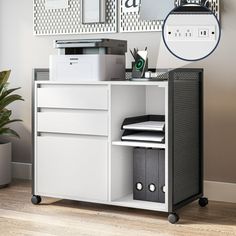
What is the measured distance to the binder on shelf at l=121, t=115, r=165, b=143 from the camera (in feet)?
10.1

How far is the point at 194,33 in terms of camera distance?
125 inches

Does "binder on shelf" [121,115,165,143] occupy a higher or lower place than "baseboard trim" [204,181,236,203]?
higher

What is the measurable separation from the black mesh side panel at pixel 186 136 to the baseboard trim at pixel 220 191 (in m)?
0.17

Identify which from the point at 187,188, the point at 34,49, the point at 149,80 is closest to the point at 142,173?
the point at 187,188

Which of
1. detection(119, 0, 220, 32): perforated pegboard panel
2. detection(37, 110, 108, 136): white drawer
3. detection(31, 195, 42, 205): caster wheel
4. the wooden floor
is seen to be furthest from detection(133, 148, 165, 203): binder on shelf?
detection(119, 0, 220, 32): perforated pegboard panel

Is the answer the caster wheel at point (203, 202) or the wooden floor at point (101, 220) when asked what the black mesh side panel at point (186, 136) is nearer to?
the caster wheel at point (203, 202)

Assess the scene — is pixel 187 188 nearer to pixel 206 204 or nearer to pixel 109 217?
pixel 206 204

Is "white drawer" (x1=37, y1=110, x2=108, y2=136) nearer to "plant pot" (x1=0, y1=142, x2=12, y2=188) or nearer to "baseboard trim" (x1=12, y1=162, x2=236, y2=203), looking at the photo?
"plant pot" (x1=0, y1=142, x2=12, y2=188)

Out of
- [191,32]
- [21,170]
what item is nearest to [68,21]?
[191,32]

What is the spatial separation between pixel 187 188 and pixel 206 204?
0.80ft

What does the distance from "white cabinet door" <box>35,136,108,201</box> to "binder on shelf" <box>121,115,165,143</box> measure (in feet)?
0.49

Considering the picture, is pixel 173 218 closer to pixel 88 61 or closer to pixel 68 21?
pixel 88 61

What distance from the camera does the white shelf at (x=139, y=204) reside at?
10.1ft

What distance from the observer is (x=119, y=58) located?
3.32 metres
